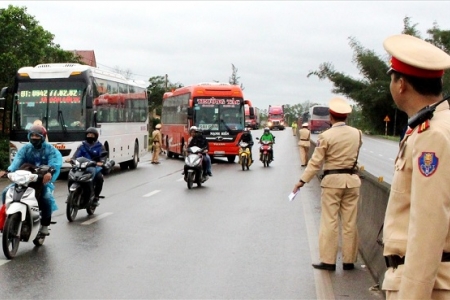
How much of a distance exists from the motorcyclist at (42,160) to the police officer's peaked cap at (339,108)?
382 centimetres

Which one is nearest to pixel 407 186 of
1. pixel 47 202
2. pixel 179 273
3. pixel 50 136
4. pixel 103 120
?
pixel 179 273

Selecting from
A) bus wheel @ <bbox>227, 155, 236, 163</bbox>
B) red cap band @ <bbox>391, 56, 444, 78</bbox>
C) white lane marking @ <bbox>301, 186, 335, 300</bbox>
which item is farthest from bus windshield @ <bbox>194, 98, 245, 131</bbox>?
red cap band @ <bbox>391, 56, 444, 78</bbox>

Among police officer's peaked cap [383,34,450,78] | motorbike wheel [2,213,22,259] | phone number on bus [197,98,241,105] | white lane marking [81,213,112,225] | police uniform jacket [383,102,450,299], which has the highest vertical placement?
police officer's peaked cap [383,34,450,78]

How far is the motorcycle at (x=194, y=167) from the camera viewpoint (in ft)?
63.7

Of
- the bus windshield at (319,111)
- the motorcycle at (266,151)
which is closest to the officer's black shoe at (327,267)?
the motorcycle at (266,151)

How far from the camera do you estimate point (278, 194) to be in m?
18.2

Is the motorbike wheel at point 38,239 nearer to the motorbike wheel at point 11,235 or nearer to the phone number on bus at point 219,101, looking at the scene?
the motorbike wheel at point 11,235

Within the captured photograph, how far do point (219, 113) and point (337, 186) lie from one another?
23677 millimetres

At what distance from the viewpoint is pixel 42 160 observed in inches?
396

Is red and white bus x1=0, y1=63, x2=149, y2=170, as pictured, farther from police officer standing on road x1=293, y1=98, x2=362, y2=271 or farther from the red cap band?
the red cap band

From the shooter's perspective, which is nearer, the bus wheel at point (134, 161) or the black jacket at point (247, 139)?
the black jacket at point (247, 139)

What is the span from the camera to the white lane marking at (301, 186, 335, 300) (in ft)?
24.3

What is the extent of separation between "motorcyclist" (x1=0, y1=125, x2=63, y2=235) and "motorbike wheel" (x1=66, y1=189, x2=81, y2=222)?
7.78ft

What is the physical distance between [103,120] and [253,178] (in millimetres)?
5248
